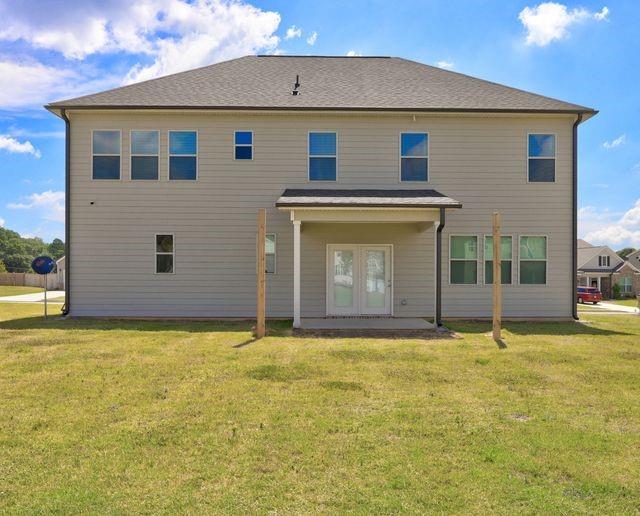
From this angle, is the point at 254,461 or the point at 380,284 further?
the point at 380,284

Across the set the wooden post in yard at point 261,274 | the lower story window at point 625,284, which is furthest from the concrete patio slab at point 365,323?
the lower story window at point 625,284

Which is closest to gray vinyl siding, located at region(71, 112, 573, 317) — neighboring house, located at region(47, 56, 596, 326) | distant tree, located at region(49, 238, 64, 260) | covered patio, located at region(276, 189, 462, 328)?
neighboring house, located at region(47, 56, 596, 326)

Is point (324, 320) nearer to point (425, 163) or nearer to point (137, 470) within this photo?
point (425, 163)

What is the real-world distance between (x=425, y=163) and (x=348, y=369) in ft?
26.6

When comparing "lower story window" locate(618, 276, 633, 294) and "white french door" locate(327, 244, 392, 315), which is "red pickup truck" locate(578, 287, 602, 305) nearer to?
"lower story window" locate(618, 276, 633, 294)

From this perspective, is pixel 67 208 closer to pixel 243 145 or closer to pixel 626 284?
pixel 243 145

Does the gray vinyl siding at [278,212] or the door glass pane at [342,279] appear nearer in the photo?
the gray vinyl siding at [278,212]

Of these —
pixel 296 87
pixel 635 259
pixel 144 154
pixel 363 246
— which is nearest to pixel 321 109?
pixel 296 87

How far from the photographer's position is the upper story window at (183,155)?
12.6m

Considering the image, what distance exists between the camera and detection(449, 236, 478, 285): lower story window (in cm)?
1280

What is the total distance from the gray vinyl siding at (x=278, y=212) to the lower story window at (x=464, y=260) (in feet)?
0.56

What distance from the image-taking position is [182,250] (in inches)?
493

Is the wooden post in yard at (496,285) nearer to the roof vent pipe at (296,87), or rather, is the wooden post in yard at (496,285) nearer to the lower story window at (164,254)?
the roof vent pipe at (296,87)

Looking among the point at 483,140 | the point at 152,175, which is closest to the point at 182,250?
the point at 152,175
